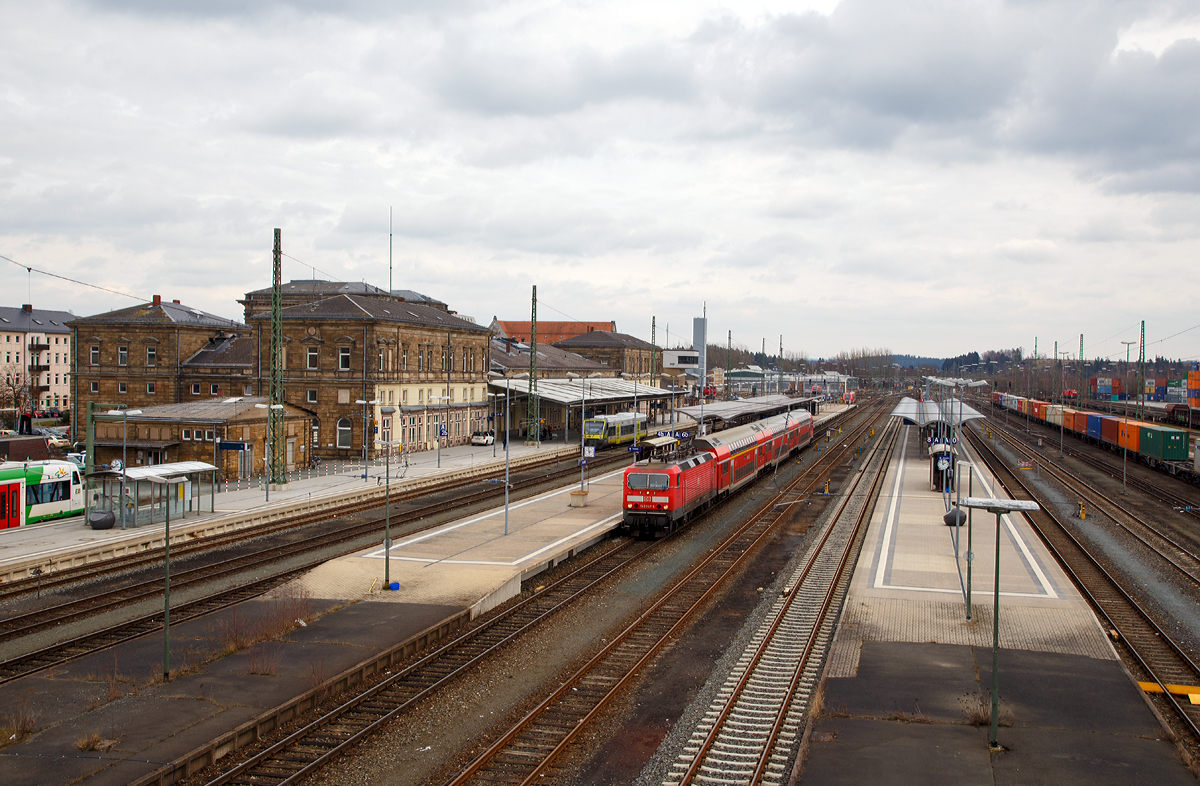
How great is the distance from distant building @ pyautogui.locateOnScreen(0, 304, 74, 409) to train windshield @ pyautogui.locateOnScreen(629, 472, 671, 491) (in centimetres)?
8963

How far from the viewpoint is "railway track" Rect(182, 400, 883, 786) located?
12.7 metres

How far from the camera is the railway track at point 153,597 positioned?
1781 cm

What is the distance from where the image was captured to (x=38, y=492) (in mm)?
32906

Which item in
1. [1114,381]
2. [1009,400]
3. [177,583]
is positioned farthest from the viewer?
[1114,381]

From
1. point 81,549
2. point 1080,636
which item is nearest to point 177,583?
point 81,549

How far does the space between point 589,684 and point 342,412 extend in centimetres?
4372

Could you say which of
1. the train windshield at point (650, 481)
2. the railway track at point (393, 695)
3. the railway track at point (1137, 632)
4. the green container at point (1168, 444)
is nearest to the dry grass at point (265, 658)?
the railway track at point (393, 695)

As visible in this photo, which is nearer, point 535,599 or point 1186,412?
point 535,599

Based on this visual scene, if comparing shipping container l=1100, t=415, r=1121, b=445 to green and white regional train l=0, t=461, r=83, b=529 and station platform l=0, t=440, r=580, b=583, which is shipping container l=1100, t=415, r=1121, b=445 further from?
green and white regional train l=0, t=461, r=83, b=529

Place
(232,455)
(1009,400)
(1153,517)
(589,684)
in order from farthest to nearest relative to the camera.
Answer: (1009,400), (232,455), (1153,517), (589,684)

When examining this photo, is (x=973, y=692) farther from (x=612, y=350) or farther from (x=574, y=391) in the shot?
(x=612, y=350)

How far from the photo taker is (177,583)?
24344mm

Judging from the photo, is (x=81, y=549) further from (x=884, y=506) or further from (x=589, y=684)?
(x=884, y=506)

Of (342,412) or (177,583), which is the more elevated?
(342,412)
